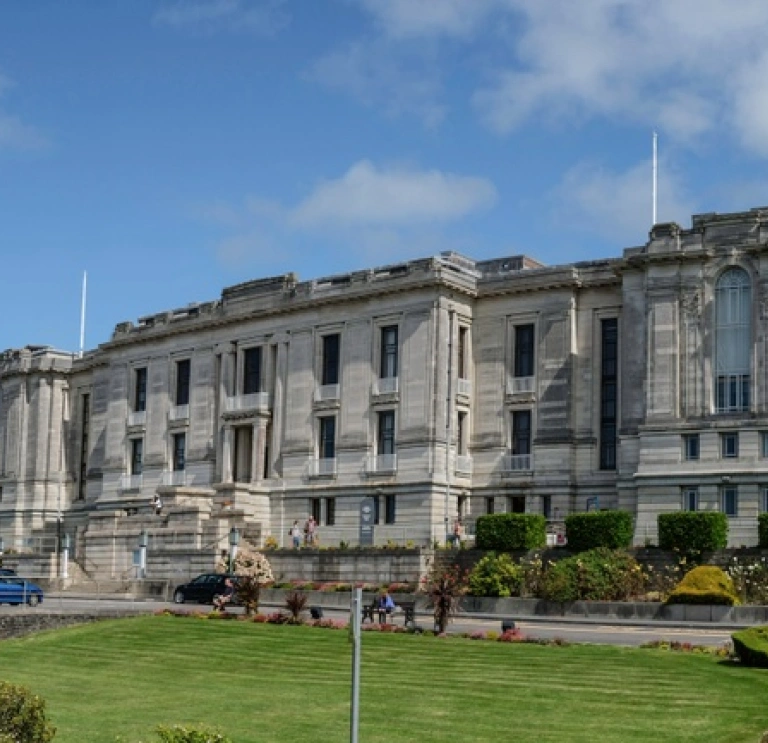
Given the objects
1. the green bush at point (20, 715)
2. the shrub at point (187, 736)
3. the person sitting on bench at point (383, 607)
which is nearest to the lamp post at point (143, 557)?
the person sitting on bench at point (383, 607)

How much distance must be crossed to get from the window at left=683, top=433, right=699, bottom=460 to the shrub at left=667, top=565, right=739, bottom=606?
12.2m

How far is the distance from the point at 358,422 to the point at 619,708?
46.8m

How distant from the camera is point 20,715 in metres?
18.7

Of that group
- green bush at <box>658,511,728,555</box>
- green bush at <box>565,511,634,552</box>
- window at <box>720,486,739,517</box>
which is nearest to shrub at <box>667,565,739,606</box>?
green bush at <box>658,511,728,555</box>

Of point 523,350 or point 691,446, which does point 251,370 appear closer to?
point 523,350

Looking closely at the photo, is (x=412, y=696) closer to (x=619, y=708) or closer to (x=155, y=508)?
(x=619, y=708)

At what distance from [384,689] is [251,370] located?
50006 mm

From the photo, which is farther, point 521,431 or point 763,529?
point 521,431

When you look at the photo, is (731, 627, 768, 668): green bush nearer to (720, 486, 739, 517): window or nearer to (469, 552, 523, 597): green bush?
(469, 552, 523, 597): green bush

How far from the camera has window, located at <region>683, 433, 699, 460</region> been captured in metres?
64.0

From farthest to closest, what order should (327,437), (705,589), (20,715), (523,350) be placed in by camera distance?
(327,437)
(523,350)
(705,589)
(20,715)

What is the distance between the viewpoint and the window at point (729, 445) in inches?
2484

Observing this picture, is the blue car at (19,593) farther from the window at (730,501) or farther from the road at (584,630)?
the window at (730,501)

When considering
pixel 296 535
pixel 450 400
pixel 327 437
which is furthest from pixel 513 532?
pixel 327 437
